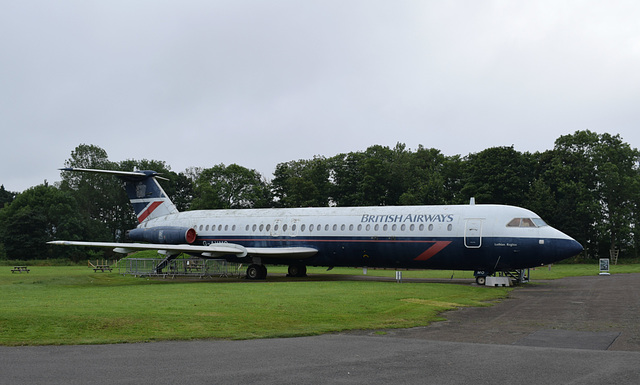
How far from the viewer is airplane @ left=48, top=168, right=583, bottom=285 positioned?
27.4m

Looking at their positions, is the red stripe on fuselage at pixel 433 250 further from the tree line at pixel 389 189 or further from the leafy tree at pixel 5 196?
the leafy tree at pixel 5 196

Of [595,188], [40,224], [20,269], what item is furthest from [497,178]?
[40,224]

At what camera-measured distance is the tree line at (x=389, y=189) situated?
70.4m

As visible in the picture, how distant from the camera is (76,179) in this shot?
97500 mm

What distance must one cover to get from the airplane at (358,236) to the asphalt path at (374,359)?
13.2 m

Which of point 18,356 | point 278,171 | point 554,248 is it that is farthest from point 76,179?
point 18,356

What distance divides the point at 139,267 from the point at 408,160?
57.4 metres

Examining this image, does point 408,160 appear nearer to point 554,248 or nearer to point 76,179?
point 76,179

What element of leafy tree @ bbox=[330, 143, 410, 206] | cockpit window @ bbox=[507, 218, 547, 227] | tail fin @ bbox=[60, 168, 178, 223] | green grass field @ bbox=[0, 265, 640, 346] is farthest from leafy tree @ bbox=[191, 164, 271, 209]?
green grass field @ bbox=[0, 265, 640, 346]

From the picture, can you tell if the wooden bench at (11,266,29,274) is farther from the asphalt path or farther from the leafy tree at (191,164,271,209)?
the leafy tree at (191,164,271,209)

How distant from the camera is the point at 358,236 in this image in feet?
104

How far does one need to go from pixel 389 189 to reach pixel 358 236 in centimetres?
5831

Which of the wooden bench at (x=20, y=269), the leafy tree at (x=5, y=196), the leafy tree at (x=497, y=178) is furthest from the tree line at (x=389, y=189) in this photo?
the leafy tree at (x=5, y=196)

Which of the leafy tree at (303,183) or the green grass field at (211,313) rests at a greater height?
the leafy tree at (303,183)
